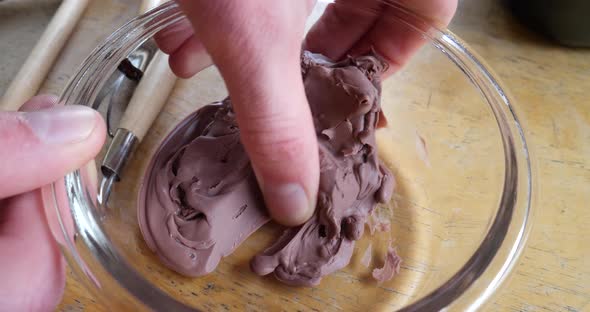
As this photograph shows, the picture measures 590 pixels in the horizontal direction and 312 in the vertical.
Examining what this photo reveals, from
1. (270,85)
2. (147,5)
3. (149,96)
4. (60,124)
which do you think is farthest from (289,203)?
(147,5)

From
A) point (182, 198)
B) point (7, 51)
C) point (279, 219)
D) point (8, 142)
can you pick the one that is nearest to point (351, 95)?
point (279, 219)

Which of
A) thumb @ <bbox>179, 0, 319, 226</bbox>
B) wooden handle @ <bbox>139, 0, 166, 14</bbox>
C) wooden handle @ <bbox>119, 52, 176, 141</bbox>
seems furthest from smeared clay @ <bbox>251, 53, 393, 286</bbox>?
wooden handle @ <bbox>139, 0, 166, 14</bbox>

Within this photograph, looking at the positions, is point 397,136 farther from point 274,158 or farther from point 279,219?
point 274,158

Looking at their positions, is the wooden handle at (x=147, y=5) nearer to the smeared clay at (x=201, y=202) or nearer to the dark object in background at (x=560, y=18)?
the smeared clay at (x=201, y=202)

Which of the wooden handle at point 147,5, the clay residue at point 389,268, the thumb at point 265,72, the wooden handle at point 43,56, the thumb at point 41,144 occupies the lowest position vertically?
the clay residue at point 389,268

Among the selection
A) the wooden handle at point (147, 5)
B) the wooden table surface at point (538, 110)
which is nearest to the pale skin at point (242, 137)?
the wooden table surface at point (538, 110)

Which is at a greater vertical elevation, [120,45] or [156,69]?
[120,45]
